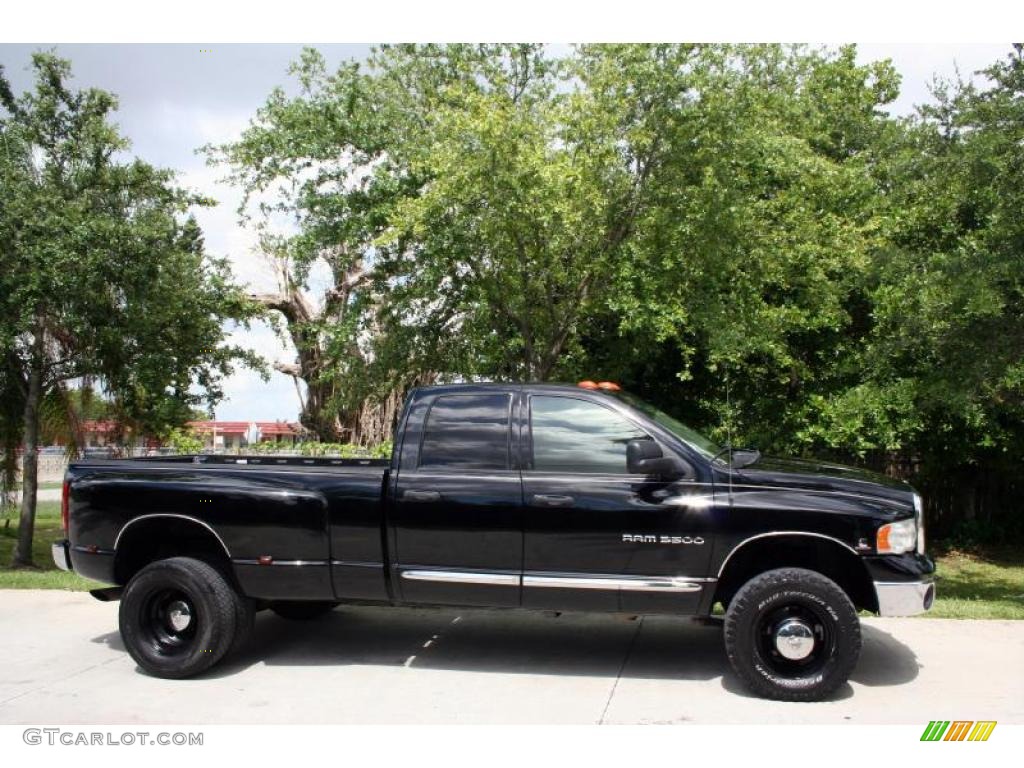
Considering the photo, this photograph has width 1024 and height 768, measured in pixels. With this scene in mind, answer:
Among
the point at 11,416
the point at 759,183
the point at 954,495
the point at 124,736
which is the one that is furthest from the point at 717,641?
the point at 11,416

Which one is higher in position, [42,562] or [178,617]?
[178,617]

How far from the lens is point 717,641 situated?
702 cm

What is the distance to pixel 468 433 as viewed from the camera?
20.3ft

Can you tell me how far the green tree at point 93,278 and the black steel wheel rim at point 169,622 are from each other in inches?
321

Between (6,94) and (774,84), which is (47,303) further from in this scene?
(774,84)

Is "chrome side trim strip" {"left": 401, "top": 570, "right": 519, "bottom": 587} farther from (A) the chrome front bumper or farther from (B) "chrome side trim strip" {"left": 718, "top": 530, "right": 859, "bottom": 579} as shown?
(A) the chrome front bumper

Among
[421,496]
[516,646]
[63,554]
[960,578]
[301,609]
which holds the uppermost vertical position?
[421,496]

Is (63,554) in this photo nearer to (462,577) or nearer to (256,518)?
(256,518)

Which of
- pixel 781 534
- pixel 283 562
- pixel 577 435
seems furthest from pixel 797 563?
pixel 283 562

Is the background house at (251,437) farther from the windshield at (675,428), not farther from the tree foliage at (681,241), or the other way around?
the windshield at (675,428)

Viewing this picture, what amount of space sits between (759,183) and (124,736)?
11.4 meters

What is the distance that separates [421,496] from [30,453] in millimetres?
12888

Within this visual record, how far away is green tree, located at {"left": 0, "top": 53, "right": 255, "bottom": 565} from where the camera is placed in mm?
13109

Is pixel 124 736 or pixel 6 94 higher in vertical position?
pixel 6 94
